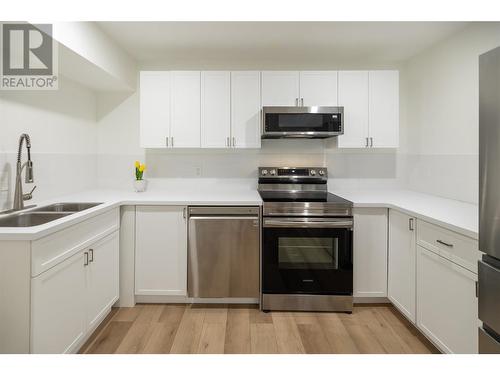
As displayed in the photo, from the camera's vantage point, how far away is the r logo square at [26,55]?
1913 millimetres

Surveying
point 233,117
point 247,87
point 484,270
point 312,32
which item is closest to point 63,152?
point 233,117

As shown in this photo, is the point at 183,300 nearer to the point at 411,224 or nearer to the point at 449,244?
the point at 411,224

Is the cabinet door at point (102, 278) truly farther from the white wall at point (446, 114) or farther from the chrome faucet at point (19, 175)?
the white wall at point (446, 114)

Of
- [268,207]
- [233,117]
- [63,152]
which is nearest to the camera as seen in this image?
[268,207]

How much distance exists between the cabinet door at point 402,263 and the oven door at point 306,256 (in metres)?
0.33

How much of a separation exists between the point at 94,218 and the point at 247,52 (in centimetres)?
204

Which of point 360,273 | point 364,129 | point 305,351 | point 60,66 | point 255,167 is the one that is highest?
point 60,66

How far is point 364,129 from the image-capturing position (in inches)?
114

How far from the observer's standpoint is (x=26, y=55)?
6.82ft

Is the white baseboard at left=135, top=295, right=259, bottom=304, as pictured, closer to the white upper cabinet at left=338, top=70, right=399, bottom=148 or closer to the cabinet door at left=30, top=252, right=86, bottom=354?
the cabinet door at left=30, top=252, right=86, bottom=354

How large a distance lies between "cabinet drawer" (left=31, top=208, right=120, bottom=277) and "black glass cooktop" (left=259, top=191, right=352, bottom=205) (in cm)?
124

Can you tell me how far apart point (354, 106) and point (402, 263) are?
1451 millimetres

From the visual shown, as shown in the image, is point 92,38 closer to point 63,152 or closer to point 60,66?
point 60,66

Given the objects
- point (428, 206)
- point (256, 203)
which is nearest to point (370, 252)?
point (428, 206)
